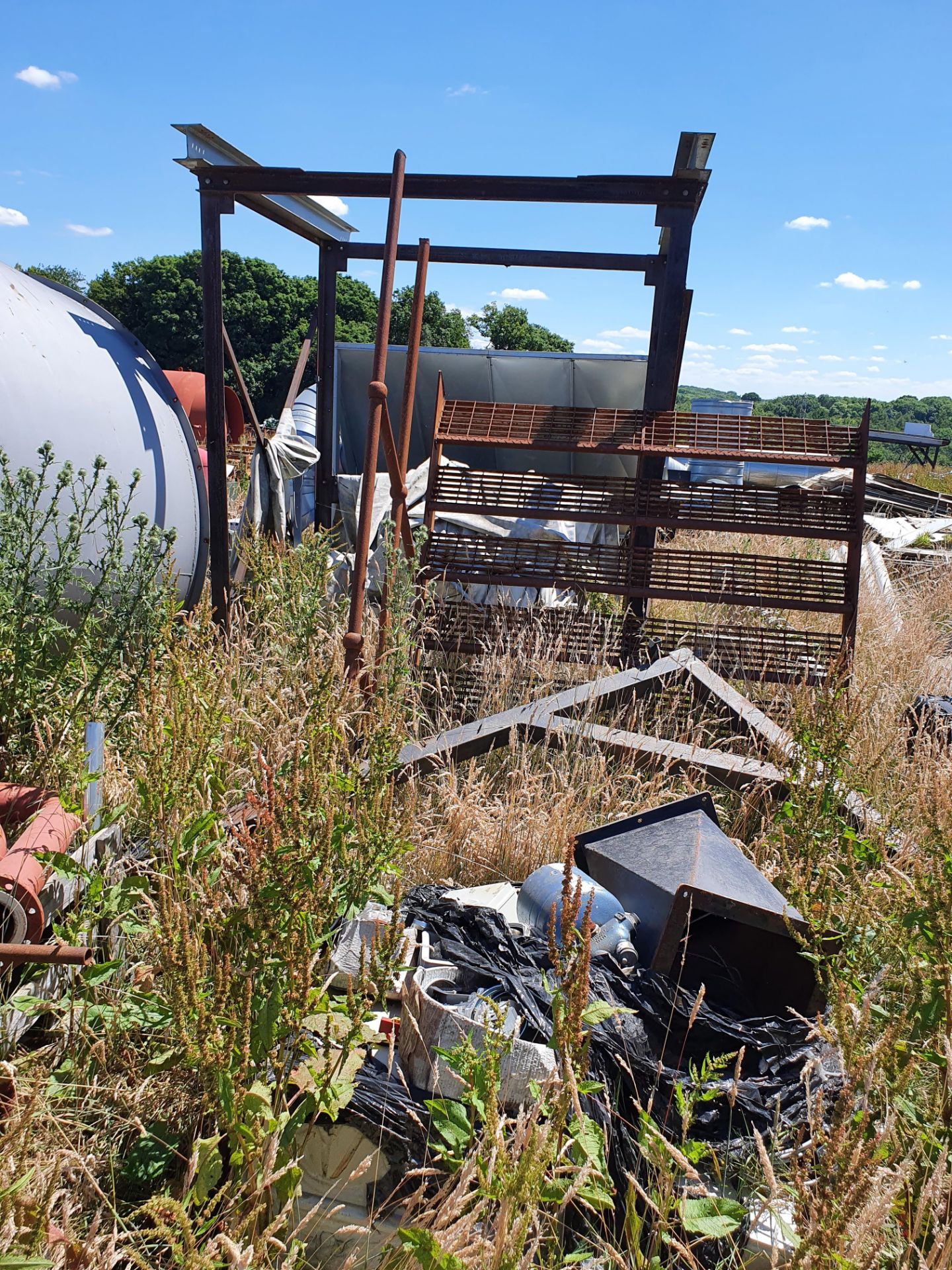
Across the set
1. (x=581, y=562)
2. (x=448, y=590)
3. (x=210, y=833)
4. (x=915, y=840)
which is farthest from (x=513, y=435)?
(x=210, y=833)

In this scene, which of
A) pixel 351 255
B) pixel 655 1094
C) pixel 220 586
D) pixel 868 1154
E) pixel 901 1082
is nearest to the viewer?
pixel 868 1154

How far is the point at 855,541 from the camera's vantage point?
5.35 meters

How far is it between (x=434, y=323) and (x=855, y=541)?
33405 mm

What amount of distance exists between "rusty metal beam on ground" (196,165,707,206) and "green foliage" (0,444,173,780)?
288 cm

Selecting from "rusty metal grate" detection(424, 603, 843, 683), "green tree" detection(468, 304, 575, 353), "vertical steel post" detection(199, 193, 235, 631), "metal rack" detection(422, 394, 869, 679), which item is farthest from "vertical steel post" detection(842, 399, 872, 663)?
"green tree" detection(468, 304, 575, 353)

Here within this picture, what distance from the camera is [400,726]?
123 inches

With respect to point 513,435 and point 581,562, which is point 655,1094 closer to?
point 581,562

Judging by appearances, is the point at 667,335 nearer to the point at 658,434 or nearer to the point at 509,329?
the point at 658,434

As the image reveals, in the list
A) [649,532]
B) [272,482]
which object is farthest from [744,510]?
[272,482]

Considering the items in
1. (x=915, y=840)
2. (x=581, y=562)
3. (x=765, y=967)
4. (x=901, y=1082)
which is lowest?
Result: (x=765, y=967)

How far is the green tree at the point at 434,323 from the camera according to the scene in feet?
115

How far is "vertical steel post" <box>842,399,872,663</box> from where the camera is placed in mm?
5285

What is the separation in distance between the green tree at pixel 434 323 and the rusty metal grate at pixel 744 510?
30.2m

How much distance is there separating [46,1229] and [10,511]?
2514mm
